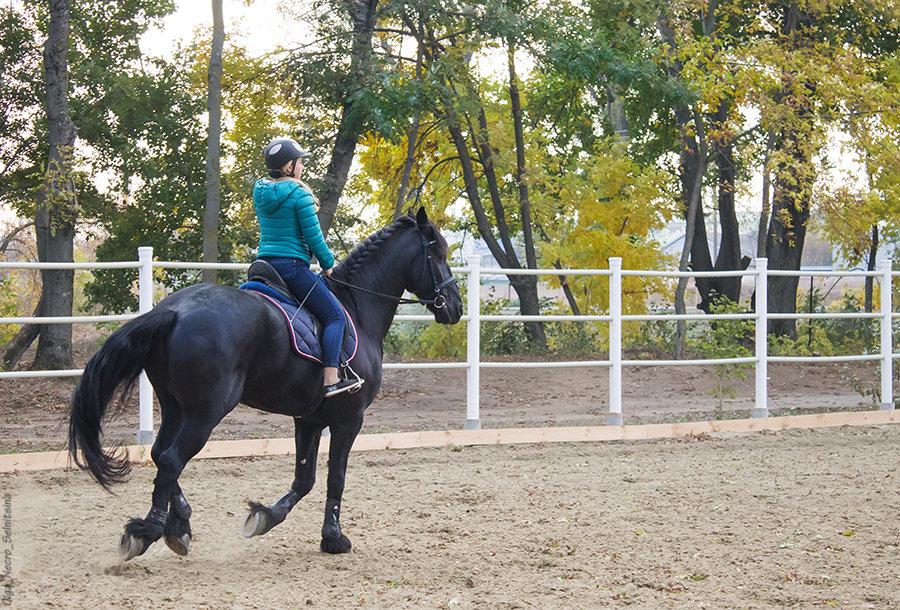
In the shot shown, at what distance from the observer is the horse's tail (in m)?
4.39

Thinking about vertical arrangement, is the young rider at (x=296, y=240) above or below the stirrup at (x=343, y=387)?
above

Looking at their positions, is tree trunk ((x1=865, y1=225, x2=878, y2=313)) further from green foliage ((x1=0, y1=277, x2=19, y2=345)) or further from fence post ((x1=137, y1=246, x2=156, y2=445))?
green foliage ((x1=0, y1=277, x2=19, y2=345))

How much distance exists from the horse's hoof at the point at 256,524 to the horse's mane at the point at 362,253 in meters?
1.47

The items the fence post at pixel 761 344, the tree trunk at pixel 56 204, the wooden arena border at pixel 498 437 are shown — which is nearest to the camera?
the wooden arena border at pixel 498 437

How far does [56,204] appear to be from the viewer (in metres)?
12.9

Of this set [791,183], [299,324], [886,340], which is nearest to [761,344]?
[886,340]

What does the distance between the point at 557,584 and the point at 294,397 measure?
5.57ft

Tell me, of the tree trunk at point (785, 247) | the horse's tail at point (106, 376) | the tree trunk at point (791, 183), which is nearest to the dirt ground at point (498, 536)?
the horse's tail at point (106, 376)

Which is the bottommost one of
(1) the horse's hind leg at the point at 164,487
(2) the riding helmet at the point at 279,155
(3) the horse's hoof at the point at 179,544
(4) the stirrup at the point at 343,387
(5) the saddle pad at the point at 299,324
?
(3) the horse's hoof at the point at 179,544

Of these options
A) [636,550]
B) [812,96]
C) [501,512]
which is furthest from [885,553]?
[812,96]

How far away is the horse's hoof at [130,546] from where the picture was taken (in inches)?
171

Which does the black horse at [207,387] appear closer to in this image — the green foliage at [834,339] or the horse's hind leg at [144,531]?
the horse's hind leg at [144,531]

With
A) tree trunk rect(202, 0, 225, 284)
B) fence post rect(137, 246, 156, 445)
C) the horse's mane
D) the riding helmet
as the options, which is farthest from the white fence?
the riding helmet

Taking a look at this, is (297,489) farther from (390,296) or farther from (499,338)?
(499,338)
